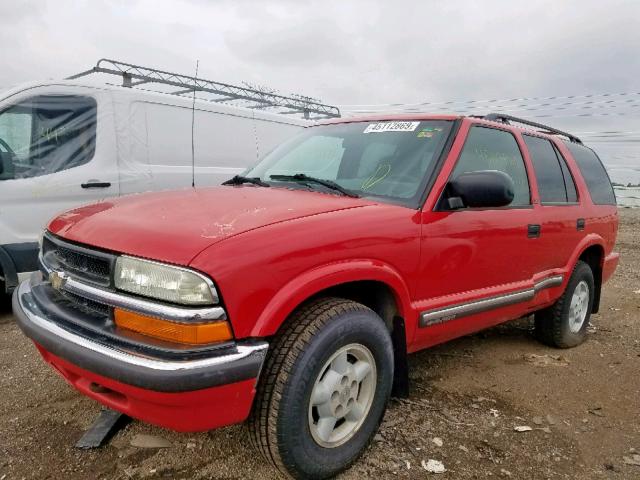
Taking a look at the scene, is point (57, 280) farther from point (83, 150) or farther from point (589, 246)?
point (589, 246)

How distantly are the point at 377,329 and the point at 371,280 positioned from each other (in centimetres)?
24

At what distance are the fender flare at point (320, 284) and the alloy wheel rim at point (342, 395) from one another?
30 centimetres

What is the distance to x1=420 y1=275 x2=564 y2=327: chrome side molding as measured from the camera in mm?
2627

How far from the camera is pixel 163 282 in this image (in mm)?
1802

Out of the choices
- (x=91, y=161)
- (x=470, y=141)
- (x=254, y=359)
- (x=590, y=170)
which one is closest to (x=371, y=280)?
(x=254, y=359)

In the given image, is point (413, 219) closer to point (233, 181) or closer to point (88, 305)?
point (233, 181)

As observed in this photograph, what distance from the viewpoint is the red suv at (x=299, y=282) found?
5.86 feet

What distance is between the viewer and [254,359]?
5.95ft

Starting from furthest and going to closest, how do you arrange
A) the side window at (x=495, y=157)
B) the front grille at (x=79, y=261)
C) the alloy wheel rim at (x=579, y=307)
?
the alloy wheel rim at (x=579, y=307), the side window at (x=495, y=157), the front grille at (x=79, y=261)

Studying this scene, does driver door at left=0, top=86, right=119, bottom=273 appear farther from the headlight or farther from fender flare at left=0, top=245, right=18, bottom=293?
the headlight

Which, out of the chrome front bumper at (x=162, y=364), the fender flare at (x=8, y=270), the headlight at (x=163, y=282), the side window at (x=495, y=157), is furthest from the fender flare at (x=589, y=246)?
the fender flare at (x=8, y=270)

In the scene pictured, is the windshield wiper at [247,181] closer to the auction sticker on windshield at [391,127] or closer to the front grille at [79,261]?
the auction sticker on windshield at [391,127]

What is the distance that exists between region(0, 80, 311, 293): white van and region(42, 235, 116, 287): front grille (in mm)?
2147

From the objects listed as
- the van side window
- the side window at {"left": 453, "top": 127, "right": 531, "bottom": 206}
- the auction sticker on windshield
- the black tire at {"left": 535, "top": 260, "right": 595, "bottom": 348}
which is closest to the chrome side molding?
the black tire at {"left": 535, "top": 260, "right": 595, "bottom": 348}
